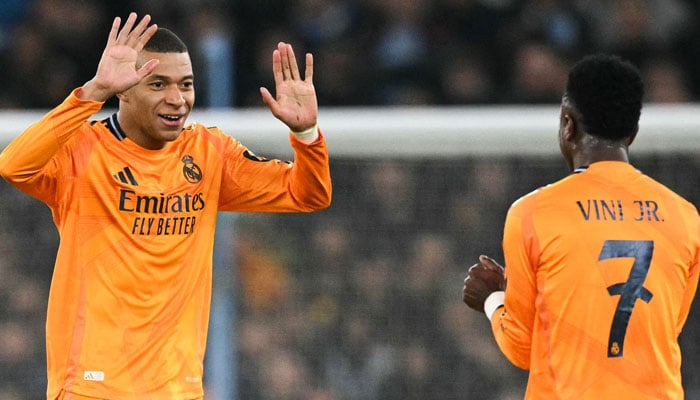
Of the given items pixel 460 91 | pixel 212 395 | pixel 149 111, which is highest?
pixel 460 91

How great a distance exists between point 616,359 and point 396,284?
3769mm

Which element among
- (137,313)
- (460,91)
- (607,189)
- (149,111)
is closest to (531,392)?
(607,189)

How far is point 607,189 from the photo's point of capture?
400 centimetres

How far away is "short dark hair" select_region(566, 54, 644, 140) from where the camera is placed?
13.0ft

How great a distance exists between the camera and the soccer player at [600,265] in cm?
389

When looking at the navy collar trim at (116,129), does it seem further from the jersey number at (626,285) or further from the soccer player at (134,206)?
the jersey number at (626,285)

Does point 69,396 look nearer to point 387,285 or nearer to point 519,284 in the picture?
point 519,284

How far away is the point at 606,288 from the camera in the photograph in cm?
389

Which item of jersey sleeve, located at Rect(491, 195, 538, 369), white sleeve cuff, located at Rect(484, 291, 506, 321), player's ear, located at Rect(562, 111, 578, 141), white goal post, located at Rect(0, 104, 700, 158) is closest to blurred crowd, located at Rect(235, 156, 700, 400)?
white goal post, located at Rect(0, 104, 700, 158)

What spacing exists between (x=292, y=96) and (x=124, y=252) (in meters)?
0.82

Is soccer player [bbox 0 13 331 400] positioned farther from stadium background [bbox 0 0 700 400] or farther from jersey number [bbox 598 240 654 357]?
stadium background [bbox 0 0 700 400]

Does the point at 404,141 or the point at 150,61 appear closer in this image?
the point at 150,61

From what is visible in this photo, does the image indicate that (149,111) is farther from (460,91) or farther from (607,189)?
(460,91)

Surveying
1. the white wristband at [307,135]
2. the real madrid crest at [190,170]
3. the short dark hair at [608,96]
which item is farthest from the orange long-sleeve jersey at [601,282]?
the real madrid crest at [190,170]
